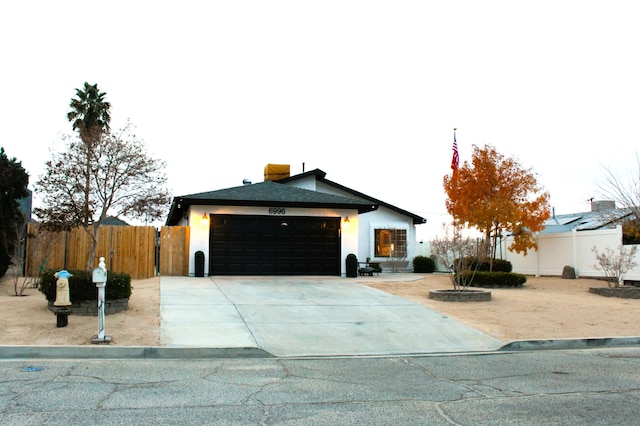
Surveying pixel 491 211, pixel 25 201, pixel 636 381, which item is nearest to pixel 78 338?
pixel 636 381

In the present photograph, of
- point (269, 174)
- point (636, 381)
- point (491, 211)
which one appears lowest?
point (636, 381)

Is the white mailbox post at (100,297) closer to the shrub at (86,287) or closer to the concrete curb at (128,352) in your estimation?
the concrete curb at (128,352)

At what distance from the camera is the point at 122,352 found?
28.0 feet

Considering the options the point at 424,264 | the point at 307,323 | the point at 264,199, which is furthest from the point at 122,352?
the point at 424,264

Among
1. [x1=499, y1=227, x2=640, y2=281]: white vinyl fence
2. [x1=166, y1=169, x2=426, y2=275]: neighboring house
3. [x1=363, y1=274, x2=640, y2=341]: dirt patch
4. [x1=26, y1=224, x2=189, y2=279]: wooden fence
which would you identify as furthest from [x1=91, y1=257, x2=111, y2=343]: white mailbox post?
[x1=499, y1=227, x2=640, y2=281]: white vinyl fence

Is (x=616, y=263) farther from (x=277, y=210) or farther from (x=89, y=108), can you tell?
(x=89, y=108)

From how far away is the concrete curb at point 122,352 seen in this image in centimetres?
827

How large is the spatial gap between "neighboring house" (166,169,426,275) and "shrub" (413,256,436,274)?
22.5 ft

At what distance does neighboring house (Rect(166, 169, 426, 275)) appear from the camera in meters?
20.0

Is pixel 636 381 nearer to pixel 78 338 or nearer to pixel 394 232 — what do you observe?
pixel 78 338

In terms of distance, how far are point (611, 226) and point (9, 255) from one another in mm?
24805

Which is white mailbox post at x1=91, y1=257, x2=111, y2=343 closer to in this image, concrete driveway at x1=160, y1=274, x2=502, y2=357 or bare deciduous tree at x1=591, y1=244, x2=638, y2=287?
concrete driveway at x1=160, y1=274, x2=502, y2=357

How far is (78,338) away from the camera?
9.14 m

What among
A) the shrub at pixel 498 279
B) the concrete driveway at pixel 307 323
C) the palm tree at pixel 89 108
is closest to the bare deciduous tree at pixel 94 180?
the concrete driveway at pixel 307 323
